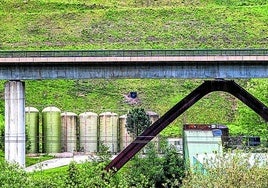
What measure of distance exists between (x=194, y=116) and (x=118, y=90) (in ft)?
28.8

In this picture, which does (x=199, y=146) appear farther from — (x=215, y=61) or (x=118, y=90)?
(x=118, y=90)

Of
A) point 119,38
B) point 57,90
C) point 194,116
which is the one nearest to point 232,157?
point 194,116

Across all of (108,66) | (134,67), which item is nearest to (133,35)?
(134,67)

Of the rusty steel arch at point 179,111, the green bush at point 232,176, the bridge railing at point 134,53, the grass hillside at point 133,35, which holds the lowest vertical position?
the green bush at point 232,176

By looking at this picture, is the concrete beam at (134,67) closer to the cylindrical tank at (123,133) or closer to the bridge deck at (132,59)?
the bridge deck at (132,59)

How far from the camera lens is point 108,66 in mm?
56781

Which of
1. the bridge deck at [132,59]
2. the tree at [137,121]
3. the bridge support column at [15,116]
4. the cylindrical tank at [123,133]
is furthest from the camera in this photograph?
the cylindrical tank at [123,133]

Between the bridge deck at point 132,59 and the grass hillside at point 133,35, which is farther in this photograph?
the grass hillside at point 133,35

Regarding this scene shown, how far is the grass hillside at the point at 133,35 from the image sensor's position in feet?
280

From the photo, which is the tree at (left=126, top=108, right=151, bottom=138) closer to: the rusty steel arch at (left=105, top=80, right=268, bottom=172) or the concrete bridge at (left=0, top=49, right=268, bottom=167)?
the concrete bridge at (left=0, top=49, right=268, bottom=167)

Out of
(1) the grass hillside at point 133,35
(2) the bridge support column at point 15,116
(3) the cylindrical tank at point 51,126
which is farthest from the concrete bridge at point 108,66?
(1) the grass hillside at point 133,35

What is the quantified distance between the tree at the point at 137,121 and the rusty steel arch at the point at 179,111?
767 inches

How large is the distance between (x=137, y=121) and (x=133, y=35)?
26848 millimetres

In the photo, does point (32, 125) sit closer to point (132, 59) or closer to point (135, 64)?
point (135, 64)
